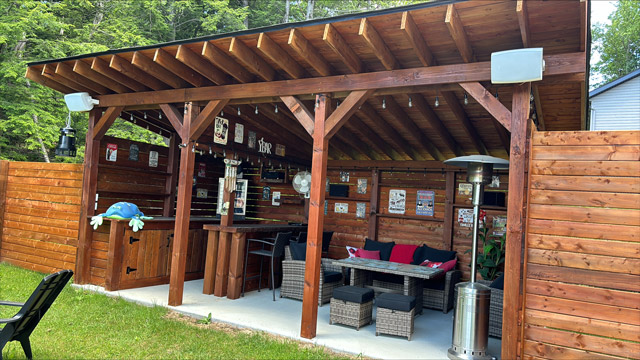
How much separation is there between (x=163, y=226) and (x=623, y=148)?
599cm

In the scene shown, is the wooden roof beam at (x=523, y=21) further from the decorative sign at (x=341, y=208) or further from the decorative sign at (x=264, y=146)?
the decorative sign at (x=341, y=208)

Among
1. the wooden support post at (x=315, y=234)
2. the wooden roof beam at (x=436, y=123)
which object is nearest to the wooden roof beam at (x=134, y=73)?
the wooden support post at (x=315, y=234)

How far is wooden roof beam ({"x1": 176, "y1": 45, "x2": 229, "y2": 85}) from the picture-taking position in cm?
493

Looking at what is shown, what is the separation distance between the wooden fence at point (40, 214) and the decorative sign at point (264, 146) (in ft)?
9.44

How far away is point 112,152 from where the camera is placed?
280 inches

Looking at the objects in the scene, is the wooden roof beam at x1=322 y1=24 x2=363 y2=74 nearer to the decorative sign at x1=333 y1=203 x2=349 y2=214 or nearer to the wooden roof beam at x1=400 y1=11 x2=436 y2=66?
the wooden roof beam at x1=400 y1=11 x2=436 y2=66

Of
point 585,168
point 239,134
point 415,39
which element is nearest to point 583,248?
point 585,168

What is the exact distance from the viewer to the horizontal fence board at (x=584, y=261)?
10.9ft

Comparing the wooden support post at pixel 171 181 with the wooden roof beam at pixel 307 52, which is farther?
the wooden support post at pixel 171 181

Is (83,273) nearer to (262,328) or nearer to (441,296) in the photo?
(262,328)

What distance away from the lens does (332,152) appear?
896cm

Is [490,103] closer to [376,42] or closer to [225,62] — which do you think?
[376,42]

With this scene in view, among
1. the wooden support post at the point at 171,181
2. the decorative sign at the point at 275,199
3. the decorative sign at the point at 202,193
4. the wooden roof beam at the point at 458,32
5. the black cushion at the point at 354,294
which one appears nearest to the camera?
the wooden roof beam at the point at 458,32

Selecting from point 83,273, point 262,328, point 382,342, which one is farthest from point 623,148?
point 83,273
